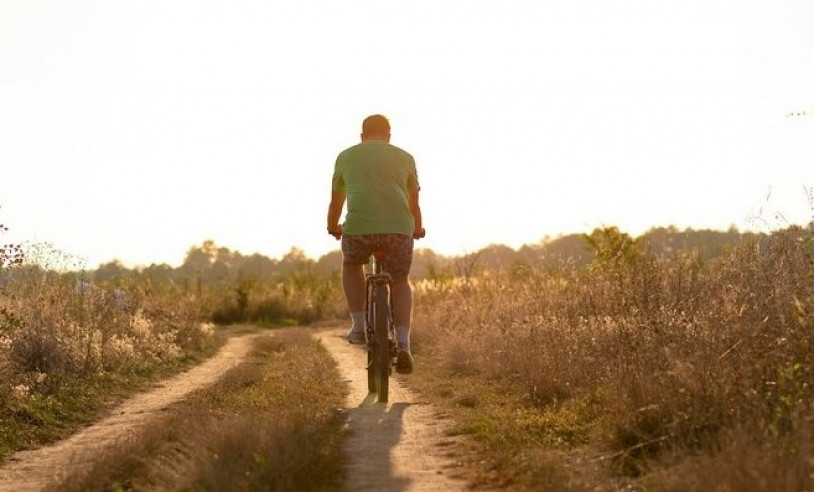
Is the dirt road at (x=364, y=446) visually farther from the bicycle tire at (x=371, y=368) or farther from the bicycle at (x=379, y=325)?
the bicycle at (x=379, y=325)

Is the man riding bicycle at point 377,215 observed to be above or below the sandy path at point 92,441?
above

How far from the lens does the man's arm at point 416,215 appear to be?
8.73 m

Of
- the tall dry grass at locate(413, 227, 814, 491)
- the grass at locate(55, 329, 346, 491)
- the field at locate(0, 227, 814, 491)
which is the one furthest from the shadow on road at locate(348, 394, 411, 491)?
the tall dry grass at locate(413, 227, 814, 491)

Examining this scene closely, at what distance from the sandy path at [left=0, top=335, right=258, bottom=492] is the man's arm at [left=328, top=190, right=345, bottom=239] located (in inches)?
104

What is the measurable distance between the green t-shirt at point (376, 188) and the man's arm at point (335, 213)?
27 centimetres

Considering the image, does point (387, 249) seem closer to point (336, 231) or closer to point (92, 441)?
point (336, 231)

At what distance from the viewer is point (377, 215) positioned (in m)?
8.20

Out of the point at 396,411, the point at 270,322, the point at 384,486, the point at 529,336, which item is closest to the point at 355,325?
the point at 396,411

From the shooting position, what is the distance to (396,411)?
8.47m

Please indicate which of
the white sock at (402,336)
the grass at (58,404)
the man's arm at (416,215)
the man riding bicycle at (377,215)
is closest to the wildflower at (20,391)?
the grass at (58,404)

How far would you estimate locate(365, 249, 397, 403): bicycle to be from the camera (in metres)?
8.32

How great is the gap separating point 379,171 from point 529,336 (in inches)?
134

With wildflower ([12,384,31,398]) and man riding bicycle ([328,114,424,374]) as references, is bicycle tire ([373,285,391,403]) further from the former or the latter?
wildflower ([12,384,31,398])

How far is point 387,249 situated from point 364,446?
7.44 ft
